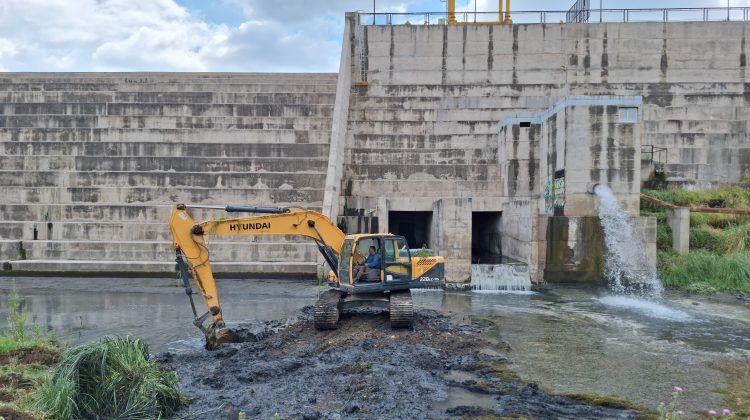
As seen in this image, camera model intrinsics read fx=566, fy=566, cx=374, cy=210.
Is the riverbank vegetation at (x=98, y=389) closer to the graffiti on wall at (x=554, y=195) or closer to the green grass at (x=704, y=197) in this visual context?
the graffiti on wall at (x=554, y=195)

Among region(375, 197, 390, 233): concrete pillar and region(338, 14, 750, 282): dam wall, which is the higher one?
region(338, 14, 750, 282): dam wall

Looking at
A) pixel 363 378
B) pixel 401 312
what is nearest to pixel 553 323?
pixel 401 312

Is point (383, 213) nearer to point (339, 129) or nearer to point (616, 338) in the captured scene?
point (339, 129)

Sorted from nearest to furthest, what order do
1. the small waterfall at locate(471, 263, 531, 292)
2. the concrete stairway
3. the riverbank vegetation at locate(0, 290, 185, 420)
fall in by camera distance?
the riverbank vegetation at locate(0, 290, 185, 420), the small waterfall at locate(471, 263, 531, 292), the concrete stairway

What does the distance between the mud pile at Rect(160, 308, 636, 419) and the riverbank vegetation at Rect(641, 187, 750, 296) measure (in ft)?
30.6

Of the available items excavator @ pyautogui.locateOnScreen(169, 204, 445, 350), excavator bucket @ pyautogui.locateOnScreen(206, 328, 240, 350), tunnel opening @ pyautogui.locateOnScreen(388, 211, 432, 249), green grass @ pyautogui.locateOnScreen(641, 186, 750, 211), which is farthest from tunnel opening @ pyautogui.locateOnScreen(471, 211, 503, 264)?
excavator bucket @ pyautogui.locateOnScreen(206, 328, 240, 350)

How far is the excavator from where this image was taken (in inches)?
407

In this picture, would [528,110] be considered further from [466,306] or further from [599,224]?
[466,306]

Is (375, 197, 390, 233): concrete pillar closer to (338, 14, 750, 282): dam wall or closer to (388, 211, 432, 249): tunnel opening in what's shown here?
(338, 14, 750, 282): dam wall

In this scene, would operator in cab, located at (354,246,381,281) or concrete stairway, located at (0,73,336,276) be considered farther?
concrete stairway, located at (0,73,336,276)

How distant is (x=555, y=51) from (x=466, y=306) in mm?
16613

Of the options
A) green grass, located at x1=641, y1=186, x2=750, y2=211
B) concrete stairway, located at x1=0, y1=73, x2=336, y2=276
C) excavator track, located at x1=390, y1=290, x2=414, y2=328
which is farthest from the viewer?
green grass, located at x1=641, y1=186, x2=750, y2=211

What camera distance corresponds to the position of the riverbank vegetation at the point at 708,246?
16484 mm

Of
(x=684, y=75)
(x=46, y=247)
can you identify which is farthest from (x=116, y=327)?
(x=684, y=75)
